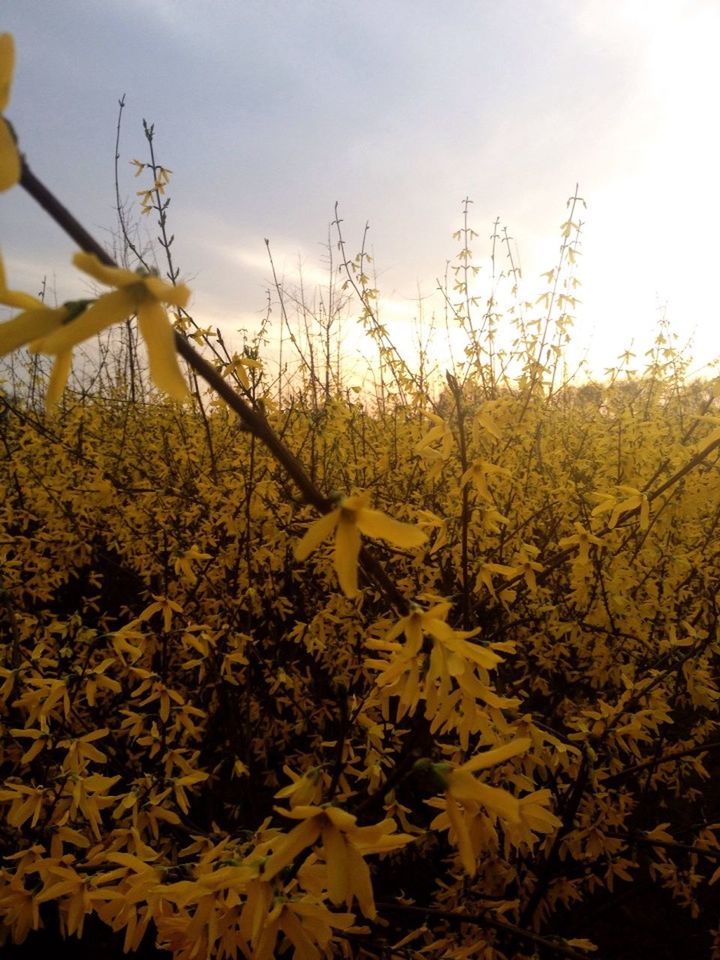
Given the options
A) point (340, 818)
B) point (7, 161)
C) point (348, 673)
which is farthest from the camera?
point (348, 673)

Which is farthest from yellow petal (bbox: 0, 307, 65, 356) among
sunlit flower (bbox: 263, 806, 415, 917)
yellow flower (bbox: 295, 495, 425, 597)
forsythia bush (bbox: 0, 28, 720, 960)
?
sunlit flower (bbox: 263, 806, 415, 917)

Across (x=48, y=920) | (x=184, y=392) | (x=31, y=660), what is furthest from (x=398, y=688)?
(x=48, y=920)

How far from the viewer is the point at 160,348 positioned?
509 millimetres

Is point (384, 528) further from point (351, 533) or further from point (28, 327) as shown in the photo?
point (28, 327)

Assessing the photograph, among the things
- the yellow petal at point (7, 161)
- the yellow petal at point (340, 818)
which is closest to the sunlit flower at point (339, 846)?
the yellow petal at point (340, 818)

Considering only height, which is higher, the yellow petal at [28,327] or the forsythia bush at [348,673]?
the yellow petal at [28,327]

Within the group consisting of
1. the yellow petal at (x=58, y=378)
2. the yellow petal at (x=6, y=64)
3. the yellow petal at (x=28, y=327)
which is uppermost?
the yellow petal at (x=6, y=64)

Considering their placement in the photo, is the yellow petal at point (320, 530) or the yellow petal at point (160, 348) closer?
the yellow petal at point (160, 348)

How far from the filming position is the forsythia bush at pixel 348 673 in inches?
28.3

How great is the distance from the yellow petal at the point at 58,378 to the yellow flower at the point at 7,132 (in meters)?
0.14

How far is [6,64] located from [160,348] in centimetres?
26

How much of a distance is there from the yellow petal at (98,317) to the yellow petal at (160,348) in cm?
2

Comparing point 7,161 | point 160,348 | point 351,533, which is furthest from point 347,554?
point 7,161

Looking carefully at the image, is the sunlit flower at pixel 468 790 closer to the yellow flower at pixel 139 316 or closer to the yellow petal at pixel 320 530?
the yellow petal at pixel 320 530
